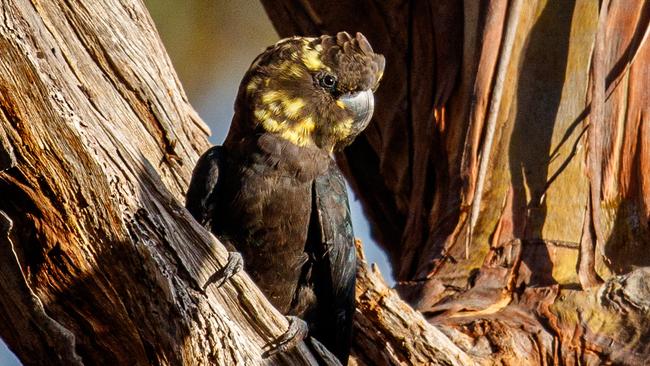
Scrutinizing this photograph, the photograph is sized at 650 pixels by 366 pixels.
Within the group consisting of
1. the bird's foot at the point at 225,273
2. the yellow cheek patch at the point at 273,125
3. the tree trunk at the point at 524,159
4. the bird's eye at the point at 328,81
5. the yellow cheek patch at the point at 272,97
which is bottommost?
the tree trunk at the point at 524,159

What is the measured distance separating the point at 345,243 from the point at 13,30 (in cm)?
162

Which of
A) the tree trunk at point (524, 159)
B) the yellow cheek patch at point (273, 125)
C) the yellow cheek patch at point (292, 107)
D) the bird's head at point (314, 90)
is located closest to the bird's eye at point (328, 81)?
the bird's head at point (314, 90)

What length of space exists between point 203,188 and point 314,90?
0.61 meters

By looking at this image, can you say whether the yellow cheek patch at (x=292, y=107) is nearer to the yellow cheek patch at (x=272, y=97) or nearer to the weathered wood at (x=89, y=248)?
the yellow cheek patch at (x=272, y=97)

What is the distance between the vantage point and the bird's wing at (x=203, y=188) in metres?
3.53

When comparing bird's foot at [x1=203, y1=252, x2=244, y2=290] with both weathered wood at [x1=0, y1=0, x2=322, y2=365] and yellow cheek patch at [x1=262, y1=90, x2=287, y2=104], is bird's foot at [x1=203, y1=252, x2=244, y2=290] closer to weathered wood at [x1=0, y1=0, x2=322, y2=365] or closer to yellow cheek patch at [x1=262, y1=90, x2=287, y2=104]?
weathered wood at [x1=0, y1=0, x2=322, y2=365]

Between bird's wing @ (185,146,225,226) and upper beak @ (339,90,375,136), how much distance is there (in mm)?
567

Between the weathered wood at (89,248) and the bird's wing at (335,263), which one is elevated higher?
the weathered wood at (89,248)

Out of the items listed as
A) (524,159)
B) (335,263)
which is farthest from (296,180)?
(524,159)

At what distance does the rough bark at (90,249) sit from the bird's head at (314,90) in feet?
3.15

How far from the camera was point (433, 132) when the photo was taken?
430 centimetres

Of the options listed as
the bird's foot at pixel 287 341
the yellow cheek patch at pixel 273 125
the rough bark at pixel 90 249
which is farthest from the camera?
the yellow cheek patch at pixel 273 125

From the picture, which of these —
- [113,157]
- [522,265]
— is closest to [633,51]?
[522,265]

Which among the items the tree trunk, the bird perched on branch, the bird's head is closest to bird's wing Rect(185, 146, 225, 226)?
the bird perched on branch
